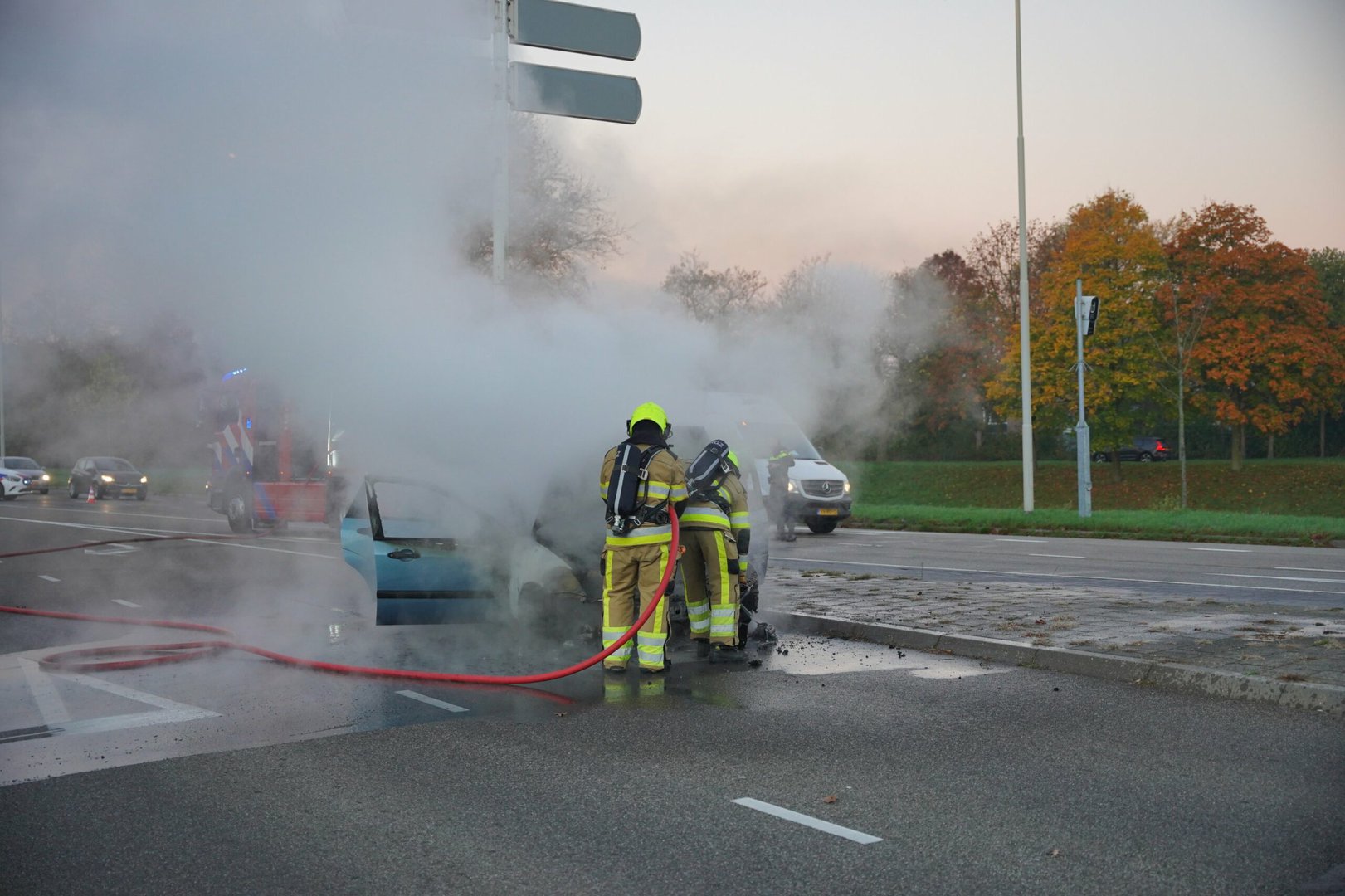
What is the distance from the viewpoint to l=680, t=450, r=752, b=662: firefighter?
789cm

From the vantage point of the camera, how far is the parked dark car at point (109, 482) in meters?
26.8

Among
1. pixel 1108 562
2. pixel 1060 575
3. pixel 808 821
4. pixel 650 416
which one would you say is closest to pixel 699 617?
pixel 650 416

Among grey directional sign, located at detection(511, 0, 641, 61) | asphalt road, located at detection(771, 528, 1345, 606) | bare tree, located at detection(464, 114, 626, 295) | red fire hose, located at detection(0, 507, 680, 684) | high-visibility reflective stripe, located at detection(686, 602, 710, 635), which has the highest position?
grey directional sign, located at detection(511, 0, 641, 61)

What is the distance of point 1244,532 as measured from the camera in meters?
19.2

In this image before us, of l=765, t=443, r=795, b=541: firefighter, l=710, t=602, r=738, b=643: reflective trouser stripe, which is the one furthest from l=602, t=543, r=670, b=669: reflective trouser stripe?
l=765, t=443, r=795, b=541: firefighter

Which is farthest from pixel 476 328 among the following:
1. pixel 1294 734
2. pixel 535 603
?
pixel 1294 734

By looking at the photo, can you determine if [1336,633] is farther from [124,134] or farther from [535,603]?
[124,134]

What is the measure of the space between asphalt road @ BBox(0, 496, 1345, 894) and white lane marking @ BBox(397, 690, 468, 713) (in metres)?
0.05

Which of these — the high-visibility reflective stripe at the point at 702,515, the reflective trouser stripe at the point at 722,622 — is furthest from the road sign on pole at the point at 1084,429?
the high-visibility reflective stripe at the point at 702,515

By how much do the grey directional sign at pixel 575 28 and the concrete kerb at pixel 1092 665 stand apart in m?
5.01

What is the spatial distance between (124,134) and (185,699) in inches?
140

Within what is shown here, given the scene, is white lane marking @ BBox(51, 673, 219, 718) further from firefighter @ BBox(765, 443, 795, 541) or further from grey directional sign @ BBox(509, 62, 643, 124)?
firefighter @ BBox(765, 443, 795, 541)

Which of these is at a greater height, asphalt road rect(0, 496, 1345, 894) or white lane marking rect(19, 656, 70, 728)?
white lane marking rect(19, 656, 70, 728)

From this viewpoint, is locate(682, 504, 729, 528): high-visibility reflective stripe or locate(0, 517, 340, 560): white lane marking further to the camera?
locate(0, 517, 340, 560): white lane marking
